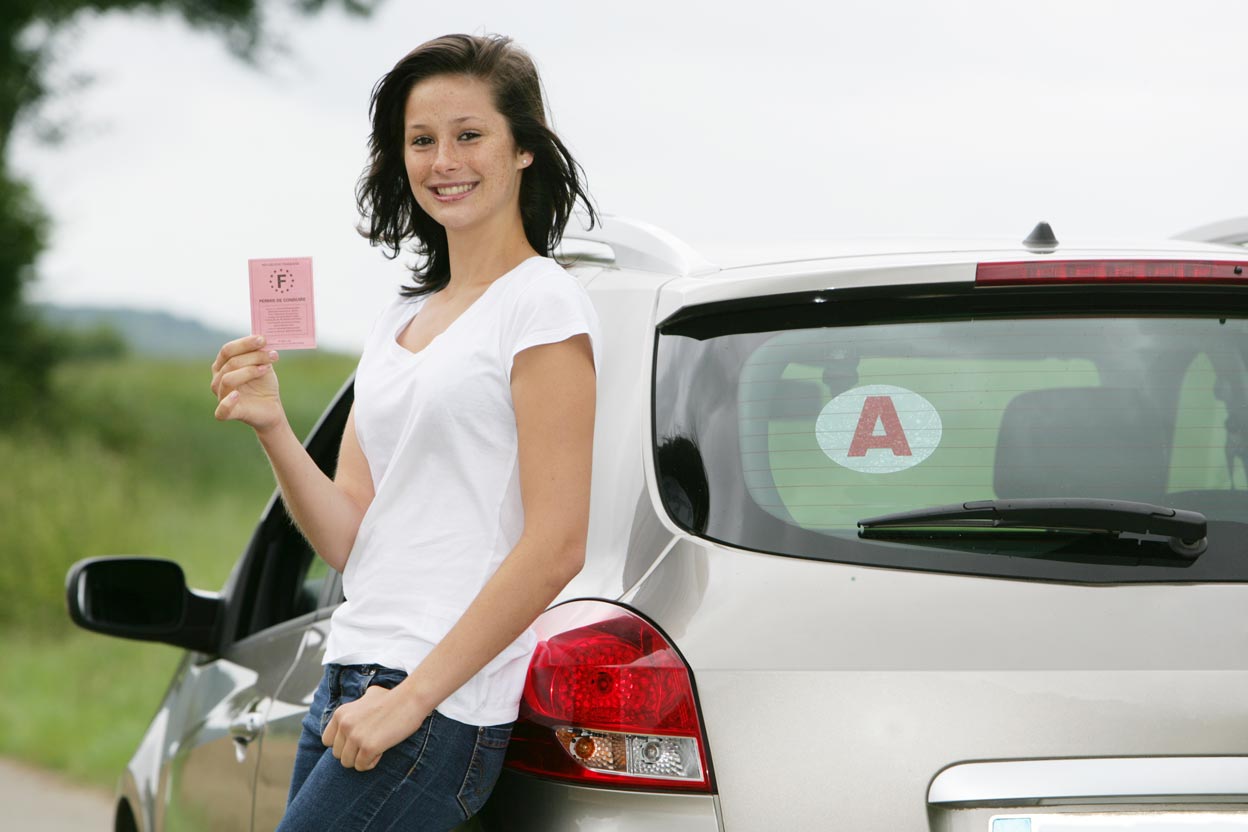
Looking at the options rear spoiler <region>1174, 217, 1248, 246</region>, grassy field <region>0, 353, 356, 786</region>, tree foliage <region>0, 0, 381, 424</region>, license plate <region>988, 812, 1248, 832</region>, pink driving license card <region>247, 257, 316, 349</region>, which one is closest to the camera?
license plate <region>988, 812, 1248, 832</region>

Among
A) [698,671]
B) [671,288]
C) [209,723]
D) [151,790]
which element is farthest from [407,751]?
[151,790]

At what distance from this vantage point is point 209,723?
334 cm

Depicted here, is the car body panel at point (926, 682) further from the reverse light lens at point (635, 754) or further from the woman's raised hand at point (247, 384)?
the woman's raised hand at point (247, 384)

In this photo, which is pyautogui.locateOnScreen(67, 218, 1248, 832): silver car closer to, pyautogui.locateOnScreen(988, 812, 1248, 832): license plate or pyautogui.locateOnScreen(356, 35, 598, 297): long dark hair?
pyautogui.locateOnScreen(988, 812, 1248, 832): license plate

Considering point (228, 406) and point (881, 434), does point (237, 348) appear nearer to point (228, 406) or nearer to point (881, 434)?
point (228, 406)

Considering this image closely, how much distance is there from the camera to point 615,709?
1.98 m

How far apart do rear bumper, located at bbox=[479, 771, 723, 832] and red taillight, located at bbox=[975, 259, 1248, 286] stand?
855 mm

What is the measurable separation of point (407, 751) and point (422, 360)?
0.56m

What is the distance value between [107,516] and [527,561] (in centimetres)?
1289

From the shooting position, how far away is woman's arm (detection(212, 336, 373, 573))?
2330 mm

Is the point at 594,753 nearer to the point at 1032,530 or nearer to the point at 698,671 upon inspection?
the point at 698,671

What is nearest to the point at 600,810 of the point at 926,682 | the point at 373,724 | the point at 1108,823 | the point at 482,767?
the point at 482,767

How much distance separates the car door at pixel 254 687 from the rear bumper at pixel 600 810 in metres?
0.75

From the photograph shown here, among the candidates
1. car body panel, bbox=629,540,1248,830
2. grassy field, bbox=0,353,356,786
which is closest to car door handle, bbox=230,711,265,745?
car body panel, bbox=629,540,1248,830
